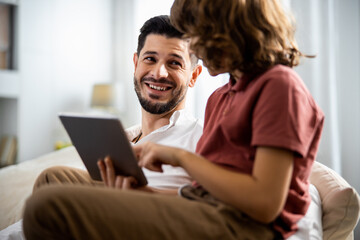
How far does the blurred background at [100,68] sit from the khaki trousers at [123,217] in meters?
1.99

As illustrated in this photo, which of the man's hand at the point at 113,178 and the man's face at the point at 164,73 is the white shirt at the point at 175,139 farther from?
the man's hand at the point at 113,178

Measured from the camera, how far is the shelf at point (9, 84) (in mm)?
3521

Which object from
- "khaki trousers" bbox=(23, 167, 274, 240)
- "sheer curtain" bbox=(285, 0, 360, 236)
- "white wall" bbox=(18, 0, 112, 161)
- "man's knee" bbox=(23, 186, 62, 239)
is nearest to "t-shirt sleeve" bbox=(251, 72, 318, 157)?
"khaki trousers" bbox=(23, 167, 274, 240)

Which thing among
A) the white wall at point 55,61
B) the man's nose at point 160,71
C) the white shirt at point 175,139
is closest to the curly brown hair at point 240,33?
the white shirt at point 175,139

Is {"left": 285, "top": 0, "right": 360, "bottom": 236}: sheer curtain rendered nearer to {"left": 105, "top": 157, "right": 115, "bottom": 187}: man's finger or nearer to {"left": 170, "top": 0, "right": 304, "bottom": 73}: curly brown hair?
{"left": 170, "top": 0, "right": 304, "bottom": 73}: curly brown hair

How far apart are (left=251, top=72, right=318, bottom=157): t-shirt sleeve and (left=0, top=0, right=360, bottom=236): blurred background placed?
1939 mm

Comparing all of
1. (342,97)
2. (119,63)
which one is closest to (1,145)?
(119,63)

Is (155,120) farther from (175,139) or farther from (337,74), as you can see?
(337,74)

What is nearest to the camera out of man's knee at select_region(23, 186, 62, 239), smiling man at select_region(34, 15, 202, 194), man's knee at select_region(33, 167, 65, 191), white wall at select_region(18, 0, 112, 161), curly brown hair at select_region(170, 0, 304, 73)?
man's knee at select_region(23, 186, 62, 239)

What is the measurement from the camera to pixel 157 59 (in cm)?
153

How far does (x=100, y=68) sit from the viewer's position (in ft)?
14.7

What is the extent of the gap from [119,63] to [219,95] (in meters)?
3.52

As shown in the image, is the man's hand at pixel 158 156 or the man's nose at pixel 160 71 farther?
the man's nose at pixel 160 71

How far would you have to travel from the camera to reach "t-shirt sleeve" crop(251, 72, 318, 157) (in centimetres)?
76
